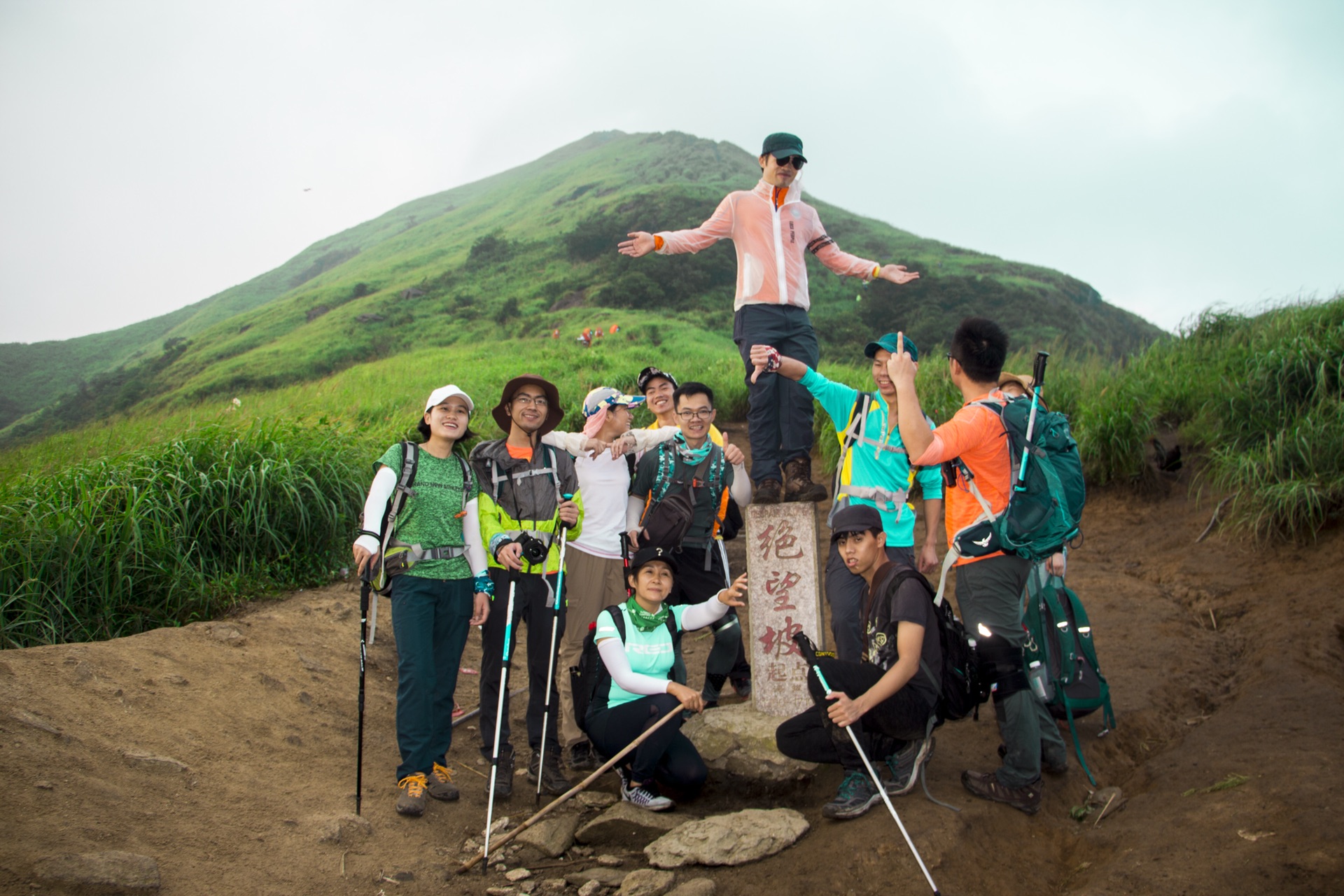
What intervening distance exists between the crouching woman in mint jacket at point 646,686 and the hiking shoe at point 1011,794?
1371mm

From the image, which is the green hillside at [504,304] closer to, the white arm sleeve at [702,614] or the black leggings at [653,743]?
the white arm sleeve at [702,614]

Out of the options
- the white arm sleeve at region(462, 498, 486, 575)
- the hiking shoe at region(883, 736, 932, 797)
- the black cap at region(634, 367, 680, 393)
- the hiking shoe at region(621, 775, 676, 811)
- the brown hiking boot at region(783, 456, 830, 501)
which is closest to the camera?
the hiking shoe at region(883, 736, 932, 797)

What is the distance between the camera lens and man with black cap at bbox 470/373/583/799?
449 centimetres

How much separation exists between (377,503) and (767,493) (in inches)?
95.7

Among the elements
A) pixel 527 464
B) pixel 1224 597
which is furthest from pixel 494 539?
pixel 1224 597

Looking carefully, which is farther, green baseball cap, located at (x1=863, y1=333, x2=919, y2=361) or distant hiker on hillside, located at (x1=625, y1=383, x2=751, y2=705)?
distant hiker on hillside, located at (x1=625, y1=383, x2=751, y2=705)

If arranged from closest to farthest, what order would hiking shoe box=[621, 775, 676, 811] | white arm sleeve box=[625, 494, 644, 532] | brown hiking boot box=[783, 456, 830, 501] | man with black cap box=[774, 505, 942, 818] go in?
1. man with black cap box=[774, 505, 942, 818]
2. hiking shoe box=[621, 775, 676, 811]
3. white arm sleeve box=[625, 494, 644, 532]
4. brown hiking boot box=[783, 456, 830, 501]

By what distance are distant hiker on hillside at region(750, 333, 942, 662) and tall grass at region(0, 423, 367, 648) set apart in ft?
15.0

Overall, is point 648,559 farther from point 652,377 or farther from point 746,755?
point 652,377

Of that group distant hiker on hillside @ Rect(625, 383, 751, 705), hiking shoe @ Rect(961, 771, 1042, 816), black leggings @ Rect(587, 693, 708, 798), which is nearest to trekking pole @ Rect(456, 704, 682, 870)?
black leggings @ Rect(587, 693, 708, 798)

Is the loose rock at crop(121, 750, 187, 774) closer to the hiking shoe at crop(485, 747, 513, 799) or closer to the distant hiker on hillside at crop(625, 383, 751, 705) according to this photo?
the hiking shoe at crop(485, 747, 513, 799)

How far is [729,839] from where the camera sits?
3660mm

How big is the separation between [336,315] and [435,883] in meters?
24.3

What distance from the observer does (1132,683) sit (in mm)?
5574
